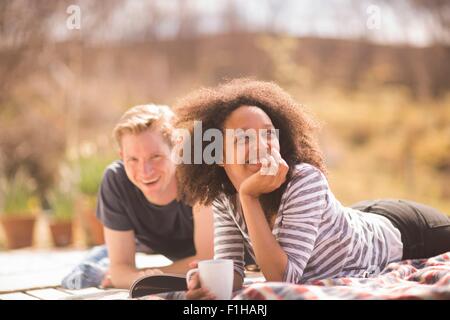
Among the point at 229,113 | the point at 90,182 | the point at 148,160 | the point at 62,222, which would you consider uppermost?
the point at 229,113

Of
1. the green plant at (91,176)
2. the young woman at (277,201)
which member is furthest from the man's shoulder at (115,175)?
the green plant at (91,176)

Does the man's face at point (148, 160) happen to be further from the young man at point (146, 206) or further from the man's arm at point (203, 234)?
the man's arm at point (203, 234)


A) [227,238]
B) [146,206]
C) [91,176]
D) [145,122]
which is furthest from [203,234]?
[91,176]

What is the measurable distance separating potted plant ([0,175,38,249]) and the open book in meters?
3.51

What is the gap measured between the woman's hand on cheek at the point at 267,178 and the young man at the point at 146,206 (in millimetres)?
624

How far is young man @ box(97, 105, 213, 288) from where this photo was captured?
2588mm

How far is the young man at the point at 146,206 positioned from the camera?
2.59m

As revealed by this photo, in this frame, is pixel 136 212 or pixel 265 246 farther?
pixel 136 212

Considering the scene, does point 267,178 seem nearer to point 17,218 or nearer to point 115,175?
point 115,175

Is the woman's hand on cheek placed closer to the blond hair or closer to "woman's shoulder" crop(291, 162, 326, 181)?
"woman's shoulder" crop(291, 162, 326, 181)

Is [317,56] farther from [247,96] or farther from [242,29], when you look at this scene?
[247,96]

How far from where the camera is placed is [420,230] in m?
2.53

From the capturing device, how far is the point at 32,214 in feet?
17.5

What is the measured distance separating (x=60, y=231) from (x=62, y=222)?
85mm
